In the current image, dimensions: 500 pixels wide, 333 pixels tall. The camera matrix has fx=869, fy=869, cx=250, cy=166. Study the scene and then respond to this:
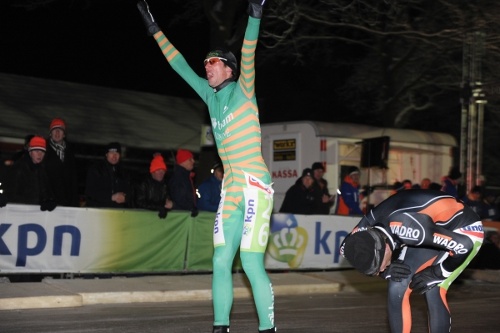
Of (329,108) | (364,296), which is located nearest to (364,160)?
(364,296)

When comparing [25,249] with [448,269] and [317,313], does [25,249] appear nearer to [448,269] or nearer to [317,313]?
[317,313]

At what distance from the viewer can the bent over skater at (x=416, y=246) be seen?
5931 mm

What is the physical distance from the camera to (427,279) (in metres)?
6.42

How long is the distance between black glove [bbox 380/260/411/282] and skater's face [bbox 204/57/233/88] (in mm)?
2059

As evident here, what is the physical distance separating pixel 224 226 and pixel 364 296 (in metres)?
6.62

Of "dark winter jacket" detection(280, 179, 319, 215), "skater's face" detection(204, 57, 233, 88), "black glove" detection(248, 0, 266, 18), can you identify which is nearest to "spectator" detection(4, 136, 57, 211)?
"dark winter jacket" detection(280, 179, 319, 215)

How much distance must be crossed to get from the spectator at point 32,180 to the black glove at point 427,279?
22.3 feet

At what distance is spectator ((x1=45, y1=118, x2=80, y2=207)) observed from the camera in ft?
40.8

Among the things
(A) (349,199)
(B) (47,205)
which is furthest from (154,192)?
(A) (349,199)

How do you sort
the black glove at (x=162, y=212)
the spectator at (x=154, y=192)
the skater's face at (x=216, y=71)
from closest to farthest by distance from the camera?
the skater's face at (x=216, y=71) < the black glove at (x=162, y=212) < the spectator at (x=154, y=192)

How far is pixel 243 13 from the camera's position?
22188 mm

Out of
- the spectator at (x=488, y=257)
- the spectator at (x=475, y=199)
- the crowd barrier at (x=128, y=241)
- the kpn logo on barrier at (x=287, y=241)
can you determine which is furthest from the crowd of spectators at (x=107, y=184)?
the spectator at (x=475, y=199)

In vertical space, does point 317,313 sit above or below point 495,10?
below

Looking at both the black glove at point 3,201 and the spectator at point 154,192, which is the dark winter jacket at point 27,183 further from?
the spectator at point 154,192
